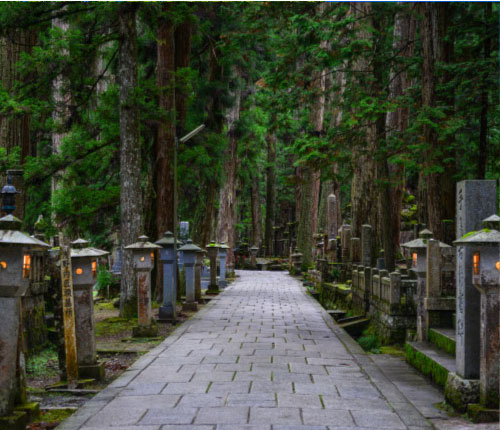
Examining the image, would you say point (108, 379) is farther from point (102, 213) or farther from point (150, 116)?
point (102, 213)

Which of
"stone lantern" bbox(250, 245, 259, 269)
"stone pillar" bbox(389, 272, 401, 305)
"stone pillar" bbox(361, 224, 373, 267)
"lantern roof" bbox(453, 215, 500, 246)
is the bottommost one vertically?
"stone lantern" bbox(250, 245, 259, 269)

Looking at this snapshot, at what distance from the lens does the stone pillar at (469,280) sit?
19.7 feet

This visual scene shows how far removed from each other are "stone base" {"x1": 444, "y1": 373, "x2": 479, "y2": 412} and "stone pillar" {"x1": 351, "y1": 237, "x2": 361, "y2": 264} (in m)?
14.6

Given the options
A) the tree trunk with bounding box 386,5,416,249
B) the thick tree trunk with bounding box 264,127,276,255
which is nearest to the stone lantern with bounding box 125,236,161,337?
the tree trunk with bounding box 386,5,416,249

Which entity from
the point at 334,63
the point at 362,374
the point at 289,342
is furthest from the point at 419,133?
the point at 362,374

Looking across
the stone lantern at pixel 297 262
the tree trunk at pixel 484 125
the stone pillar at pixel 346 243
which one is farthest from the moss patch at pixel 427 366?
the stone lantern at pixel 297 262

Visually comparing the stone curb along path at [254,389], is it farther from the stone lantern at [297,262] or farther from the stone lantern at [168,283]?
the stone lantern at [297,262]

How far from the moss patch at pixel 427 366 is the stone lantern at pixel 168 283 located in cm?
571

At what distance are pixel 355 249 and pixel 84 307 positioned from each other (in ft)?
48.3

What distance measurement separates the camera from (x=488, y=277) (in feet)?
18.4

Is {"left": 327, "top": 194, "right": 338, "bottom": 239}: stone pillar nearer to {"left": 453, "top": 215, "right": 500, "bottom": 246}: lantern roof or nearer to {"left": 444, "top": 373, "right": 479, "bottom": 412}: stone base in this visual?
{"left": 444, "top": 373, "right": 479, "bottom": 412}: stone base

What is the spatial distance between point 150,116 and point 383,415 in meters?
10.5

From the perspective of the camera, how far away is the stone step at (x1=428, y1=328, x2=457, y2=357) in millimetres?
8288

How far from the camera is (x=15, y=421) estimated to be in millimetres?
4898
